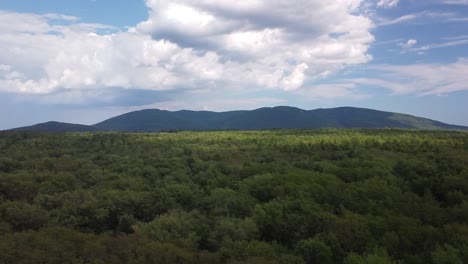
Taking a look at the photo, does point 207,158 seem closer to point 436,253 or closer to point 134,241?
point 134,241

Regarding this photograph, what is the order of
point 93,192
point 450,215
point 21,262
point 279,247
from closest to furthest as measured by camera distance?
point 21,262 → point 279,247 → point 450,215 → point 93,192

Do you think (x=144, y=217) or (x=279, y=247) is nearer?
(x=279, y=247)

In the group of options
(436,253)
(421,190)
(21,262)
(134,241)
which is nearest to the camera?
(21,262)

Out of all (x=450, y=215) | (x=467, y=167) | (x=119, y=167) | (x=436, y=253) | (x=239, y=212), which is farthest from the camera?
(x=119, y=167)

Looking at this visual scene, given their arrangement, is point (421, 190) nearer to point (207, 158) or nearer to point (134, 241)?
point (134, 241)

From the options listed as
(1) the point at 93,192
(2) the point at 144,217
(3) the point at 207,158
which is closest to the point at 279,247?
(2) the point at 144,217

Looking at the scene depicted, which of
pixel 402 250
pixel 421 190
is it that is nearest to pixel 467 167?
pixel 421 190
